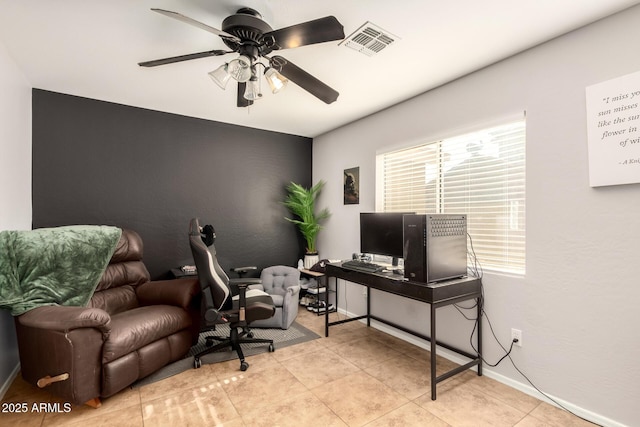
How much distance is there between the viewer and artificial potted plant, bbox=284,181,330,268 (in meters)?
4.31

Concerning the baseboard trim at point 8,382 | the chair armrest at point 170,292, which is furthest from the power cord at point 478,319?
the baseboard trim at point 8,382

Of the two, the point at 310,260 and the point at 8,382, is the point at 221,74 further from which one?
the point at 310,260

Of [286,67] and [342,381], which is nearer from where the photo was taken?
[286,67]

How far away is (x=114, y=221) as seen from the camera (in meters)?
3.29

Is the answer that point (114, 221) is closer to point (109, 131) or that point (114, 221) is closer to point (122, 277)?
point (122, 277)

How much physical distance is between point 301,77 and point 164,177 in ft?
7.72

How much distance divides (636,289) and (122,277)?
154 inches

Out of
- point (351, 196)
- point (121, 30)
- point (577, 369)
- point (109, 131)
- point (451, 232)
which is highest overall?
point (121, 30)

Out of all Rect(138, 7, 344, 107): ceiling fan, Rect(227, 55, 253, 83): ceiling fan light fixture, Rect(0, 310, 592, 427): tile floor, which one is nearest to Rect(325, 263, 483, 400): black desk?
Rect(0, 310, 592, 427): tile floor

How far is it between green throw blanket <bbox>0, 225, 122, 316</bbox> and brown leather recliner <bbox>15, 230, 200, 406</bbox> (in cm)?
16

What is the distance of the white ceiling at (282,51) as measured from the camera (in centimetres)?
176

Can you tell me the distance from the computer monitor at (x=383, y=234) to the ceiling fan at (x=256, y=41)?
1462 millimetres

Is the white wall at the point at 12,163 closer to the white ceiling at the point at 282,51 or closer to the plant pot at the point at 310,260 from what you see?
the white ceiling at the point at 282,51

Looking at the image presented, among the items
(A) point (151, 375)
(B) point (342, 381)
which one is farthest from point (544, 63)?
(A) point (151, 375)
